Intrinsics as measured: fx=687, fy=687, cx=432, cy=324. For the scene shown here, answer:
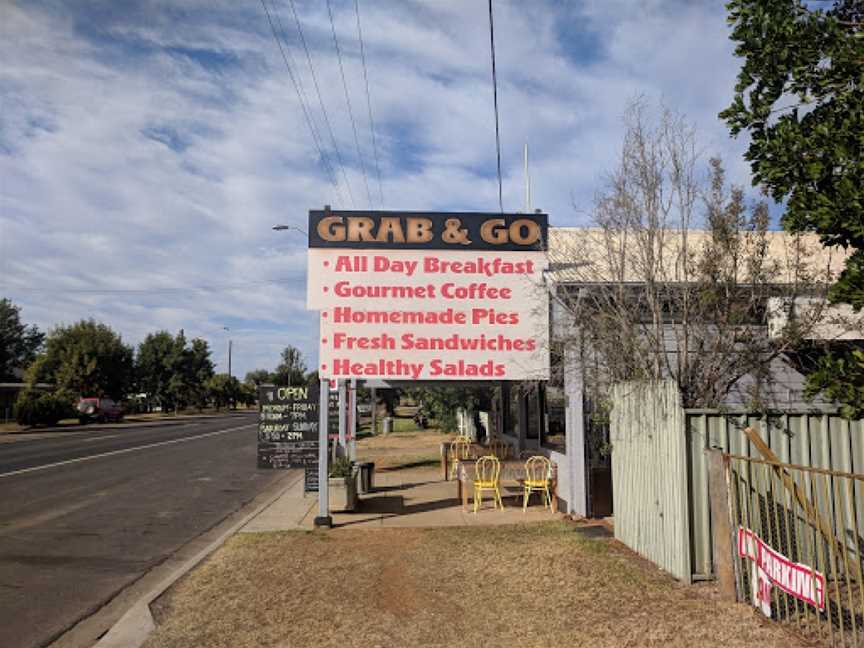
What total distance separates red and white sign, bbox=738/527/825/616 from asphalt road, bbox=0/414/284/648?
589 centimetres

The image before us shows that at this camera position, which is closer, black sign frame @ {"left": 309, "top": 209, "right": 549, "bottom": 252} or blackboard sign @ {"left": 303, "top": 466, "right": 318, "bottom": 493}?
black sign frame @ {"left": 309, "top": 209, "right": 549, "bottom": 252}

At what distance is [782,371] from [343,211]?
6.95 meters

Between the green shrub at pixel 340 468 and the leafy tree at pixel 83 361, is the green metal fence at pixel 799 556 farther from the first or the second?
the leafy tree at pixel 83 361

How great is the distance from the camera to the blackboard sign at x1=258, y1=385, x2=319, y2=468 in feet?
37.5

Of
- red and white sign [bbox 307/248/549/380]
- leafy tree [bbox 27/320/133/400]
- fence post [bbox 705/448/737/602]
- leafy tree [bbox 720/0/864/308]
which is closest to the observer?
leafy tree [bbox 720/0/864/308]

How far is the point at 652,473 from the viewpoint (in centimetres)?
752

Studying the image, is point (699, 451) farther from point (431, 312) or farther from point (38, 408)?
point (38, 408)

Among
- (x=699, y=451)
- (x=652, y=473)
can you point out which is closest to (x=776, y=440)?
(x=699, y=451)

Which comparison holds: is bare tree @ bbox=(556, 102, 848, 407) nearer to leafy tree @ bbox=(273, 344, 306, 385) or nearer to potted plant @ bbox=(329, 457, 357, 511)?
potted plant @ bbox=(329, 457, 357, 511)

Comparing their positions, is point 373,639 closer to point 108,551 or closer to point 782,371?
point 108,551

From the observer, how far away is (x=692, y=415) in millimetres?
6926

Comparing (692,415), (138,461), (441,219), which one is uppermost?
(441,219)

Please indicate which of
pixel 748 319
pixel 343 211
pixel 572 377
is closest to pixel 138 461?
pixel 343 211

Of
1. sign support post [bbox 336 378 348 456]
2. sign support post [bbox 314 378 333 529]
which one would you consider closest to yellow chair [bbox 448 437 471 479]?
sign support post [bbox 336 378 348 456]
